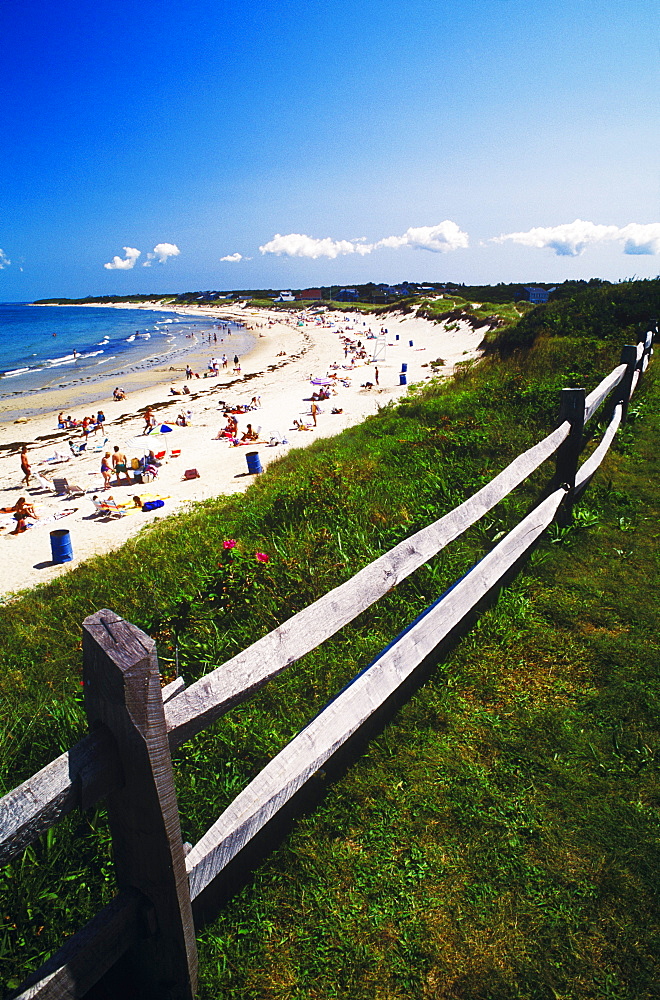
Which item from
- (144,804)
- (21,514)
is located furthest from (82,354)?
(144,804)

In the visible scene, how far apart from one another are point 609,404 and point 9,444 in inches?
909

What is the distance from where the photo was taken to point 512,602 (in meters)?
4.36

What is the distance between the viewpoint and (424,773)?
9.87ft

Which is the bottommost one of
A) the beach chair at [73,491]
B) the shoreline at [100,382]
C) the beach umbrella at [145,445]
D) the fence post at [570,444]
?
the beach chair at [73,491]

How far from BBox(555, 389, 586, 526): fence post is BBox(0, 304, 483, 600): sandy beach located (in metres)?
8.75

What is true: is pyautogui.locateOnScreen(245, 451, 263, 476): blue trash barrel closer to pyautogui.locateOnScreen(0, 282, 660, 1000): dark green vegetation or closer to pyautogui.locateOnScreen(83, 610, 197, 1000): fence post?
pyautogui.locateOnScreen(0, 282, 660, 1000): dark green vegetation

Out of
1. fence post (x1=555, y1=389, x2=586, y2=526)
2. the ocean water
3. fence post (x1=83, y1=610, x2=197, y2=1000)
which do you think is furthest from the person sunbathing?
the ocean water

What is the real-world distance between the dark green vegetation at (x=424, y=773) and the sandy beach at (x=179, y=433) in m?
6.53

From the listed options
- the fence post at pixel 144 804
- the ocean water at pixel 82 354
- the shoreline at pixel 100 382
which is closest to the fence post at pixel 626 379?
the fence post at pixel 144 804

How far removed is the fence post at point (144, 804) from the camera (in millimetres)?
1596

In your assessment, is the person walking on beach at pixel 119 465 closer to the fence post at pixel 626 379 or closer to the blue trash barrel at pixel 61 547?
the blue trash barrel at pixel 61 547

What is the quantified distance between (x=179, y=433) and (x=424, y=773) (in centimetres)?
2125

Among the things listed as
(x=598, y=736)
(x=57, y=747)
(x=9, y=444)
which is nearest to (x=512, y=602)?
(x=598, y=736)

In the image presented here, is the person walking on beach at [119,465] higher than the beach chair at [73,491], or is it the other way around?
the person walking on beach at [119,465]
